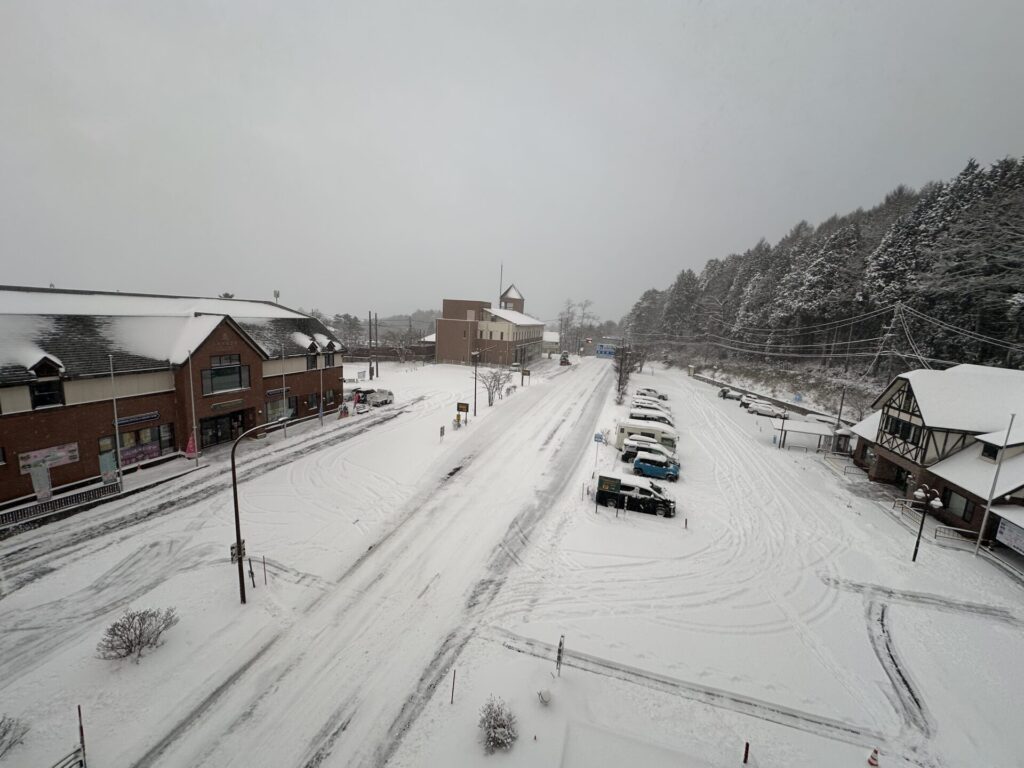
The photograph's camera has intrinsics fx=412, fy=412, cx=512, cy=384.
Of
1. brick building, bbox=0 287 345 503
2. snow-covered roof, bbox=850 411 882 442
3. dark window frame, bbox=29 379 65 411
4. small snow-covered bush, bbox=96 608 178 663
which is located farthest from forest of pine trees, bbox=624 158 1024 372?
dark window frame, bbox=29 379 65 411

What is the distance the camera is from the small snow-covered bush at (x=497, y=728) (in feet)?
27.6

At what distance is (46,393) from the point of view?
17594 mm

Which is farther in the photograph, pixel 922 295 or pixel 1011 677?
A: pixel 922 295

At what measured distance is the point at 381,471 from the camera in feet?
74.0

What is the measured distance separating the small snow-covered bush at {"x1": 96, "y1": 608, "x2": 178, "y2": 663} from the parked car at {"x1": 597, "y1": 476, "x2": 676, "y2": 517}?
16.2 metres

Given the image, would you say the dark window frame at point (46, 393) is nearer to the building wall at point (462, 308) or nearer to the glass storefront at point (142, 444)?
the glass storefront at point (142, 444)

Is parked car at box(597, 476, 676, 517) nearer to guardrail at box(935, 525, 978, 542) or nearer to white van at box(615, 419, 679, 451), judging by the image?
white van at box(615, 419, 679, 451)

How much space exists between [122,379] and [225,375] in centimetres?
494

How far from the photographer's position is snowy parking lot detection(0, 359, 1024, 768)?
8797 millimetres

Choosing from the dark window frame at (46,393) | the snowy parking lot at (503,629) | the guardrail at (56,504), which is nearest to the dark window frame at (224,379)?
the snowy parking lot at (503,629)

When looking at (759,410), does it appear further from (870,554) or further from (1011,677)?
(1011,677)

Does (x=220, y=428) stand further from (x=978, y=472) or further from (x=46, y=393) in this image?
(x=978, y=472)

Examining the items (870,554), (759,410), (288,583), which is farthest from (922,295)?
(288,583)

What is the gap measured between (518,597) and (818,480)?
20854mm
